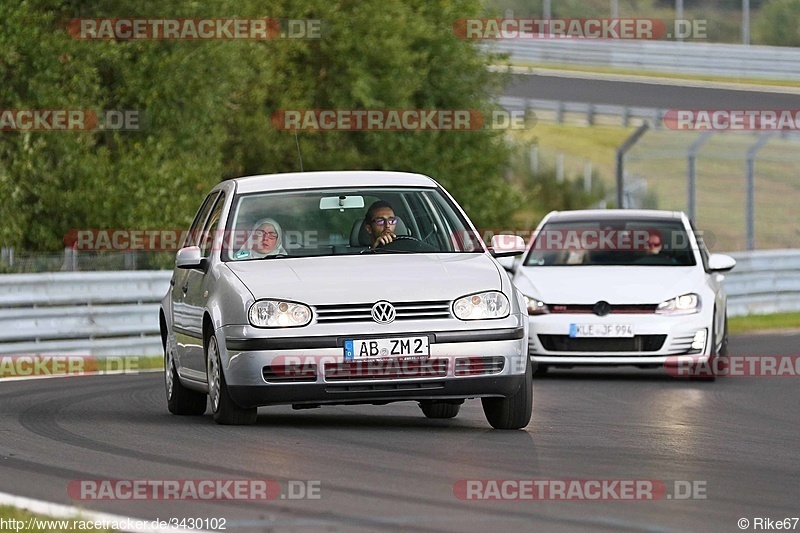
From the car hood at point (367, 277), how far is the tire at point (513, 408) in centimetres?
67

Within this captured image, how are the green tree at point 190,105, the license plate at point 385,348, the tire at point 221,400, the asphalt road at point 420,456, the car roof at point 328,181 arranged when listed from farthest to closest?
the green tree at point 190,105 → the car roof at point 328,181 → the tire at point 221,400 → the license plate at point 385,348 → the asphalt road at point 420,456

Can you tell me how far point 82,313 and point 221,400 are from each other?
931cm

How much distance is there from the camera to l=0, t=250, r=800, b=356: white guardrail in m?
19.1

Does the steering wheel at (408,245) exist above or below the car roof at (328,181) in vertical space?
below

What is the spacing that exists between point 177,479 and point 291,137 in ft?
81.8

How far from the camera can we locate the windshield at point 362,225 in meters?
11.2

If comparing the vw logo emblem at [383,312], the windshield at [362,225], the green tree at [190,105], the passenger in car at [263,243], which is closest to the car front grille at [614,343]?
the windshield at [362,225]

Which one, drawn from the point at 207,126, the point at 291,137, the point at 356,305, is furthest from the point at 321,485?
the point at 291,137

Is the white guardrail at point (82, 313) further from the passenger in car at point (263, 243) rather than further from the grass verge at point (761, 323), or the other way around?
the grass verge at point (761, 323)

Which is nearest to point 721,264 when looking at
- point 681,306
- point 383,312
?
point 681,306

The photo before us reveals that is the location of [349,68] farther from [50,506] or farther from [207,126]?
[50,506]

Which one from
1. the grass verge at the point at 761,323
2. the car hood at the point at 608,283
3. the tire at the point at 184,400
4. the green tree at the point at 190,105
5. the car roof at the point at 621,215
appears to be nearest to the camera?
the tire at the point at 184,400

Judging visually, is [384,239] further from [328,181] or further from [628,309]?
[628,309]

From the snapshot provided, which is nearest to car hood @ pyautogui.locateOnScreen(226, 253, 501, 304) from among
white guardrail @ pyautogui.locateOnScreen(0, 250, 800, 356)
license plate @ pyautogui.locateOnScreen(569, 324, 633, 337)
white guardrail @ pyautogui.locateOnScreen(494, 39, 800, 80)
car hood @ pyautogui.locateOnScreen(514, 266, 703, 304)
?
license plate @ pyautogui.locateOnScreen(569, 324, 633, 337)
